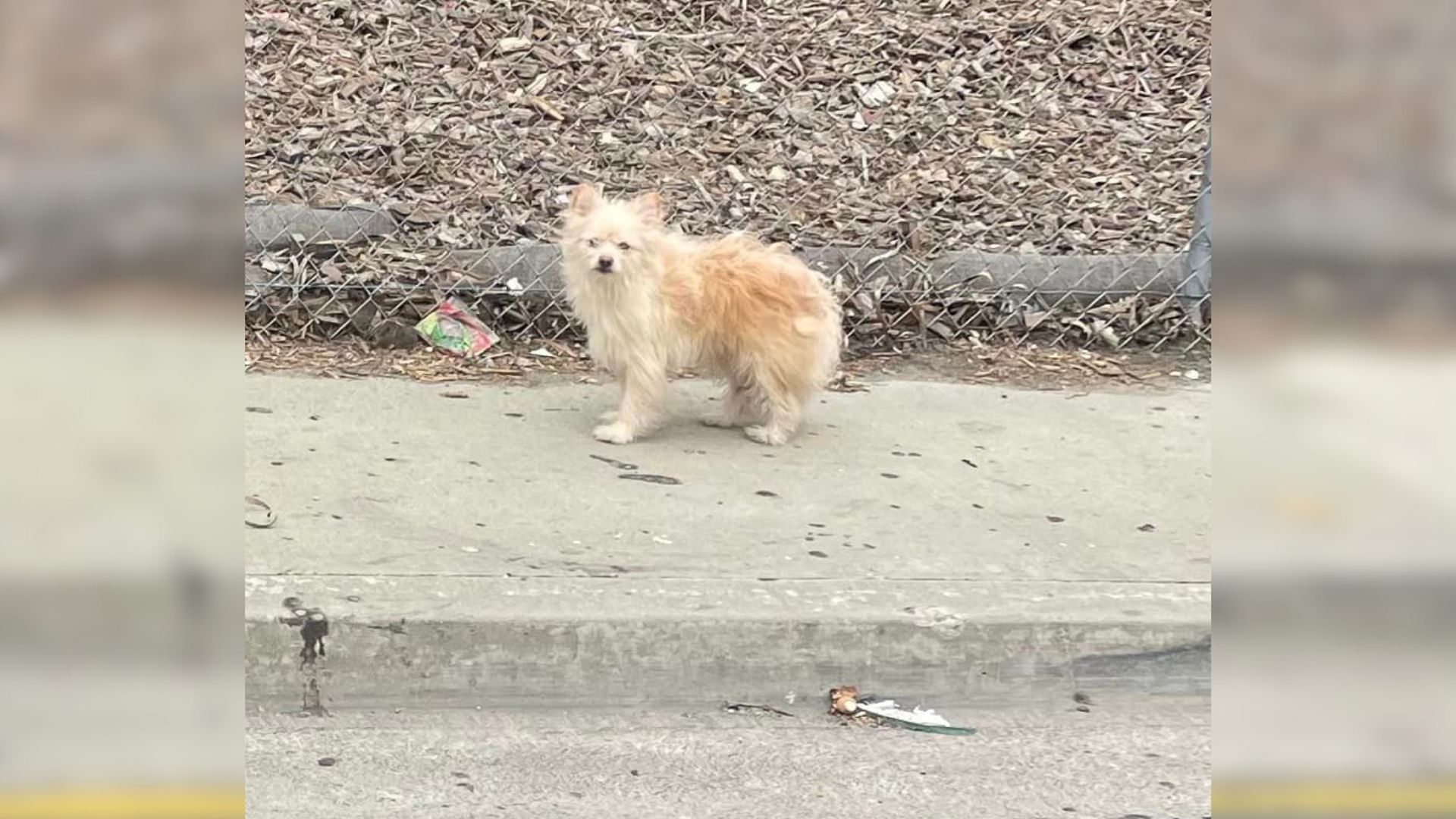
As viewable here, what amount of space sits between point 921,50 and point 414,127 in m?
3.19

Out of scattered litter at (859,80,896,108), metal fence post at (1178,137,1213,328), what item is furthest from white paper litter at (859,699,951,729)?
scattered litter at (859,80,896,108)

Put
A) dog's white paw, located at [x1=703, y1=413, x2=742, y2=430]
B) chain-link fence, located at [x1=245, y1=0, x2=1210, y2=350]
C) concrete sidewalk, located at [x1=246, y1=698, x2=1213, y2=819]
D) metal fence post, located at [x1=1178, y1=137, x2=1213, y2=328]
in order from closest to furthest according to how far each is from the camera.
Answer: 1. concrete sidewalk, located at [x1=246, y1=698, x2=1213, y2=819]
2. dog's white paw, located at [x1=703, y1=413, x2=742, y2=430]
3. metal fence post, located at [x1=1178, y1=137, x2=1213, y2=328]
4. chain-link fence, located at [x1=245, y1=0, x2=1210, y2=350]

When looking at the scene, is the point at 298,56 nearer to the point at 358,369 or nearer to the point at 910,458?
the point at 358,369

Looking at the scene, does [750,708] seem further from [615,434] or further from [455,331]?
[455,331]

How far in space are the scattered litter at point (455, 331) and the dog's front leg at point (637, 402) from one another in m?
1.26

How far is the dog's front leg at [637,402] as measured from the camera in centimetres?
602

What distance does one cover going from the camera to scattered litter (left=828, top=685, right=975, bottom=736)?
4.34m

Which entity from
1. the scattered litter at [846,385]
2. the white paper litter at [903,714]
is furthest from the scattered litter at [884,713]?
the scattered litter at [846,385]

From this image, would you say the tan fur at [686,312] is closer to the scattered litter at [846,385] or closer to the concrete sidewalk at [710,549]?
the concrete sidewalk at [710,549]

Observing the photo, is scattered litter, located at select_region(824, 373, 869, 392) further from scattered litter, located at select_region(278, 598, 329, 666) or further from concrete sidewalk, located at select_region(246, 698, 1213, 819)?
scattered litter, located at select_region(278, 598, 329, 666)

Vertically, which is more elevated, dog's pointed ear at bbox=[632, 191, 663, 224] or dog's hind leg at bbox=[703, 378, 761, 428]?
dog's pointed ear at bbox=[632, 191, 663, 224]

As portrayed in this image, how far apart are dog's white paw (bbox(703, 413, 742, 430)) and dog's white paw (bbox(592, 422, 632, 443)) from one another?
513 millimetres
